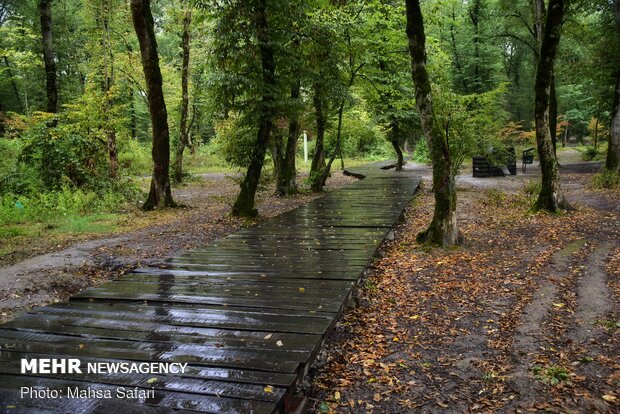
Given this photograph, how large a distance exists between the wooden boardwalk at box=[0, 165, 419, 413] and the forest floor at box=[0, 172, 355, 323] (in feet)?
4.05

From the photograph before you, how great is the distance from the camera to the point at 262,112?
32.3 feet

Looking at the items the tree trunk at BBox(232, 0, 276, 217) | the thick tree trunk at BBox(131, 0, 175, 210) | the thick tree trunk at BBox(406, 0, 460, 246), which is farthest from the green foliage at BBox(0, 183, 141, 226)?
the thick tree trunk at BBox(406, 0, 460, 246)

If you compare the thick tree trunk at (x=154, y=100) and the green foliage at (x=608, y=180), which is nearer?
the thick tree trunk at (x=154, y=100)

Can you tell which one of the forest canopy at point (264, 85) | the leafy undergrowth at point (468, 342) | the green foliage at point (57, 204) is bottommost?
the leafy undergrowth at point (468, 342)

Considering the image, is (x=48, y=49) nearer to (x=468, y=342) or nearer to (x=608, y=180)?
(x=468, y=342)

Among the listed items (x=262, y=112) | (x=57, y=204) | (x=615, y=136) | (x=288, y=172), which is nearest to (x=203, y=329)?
(x=262, y=112)

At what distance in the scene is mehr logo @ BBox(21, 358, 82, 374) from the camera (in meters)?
3.04

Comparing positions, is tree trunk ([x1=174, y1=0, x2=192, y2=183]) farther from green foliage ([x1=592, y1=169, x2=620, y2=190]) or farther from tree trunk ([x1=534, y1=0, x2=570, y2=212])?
green foliage ([x1=592, y1=169, x2=620, y2=190])

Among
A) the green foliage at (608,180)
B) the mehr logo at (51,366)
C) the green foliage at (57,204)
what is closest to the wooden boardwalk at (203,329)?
the mehr logo at (51,366)

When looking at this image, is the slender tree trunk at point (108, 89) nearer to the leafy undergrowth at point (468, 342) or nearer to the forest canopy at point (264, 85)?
the forest canopy at point (264, 85)

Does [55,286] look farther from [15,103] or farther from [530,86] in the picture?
[530,86]

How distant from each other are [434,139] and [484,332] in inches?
154

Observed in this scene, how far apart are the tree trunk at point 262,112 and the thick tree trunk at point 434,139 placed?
3.58m

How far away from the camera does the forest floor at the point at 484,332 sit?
11.1ft
